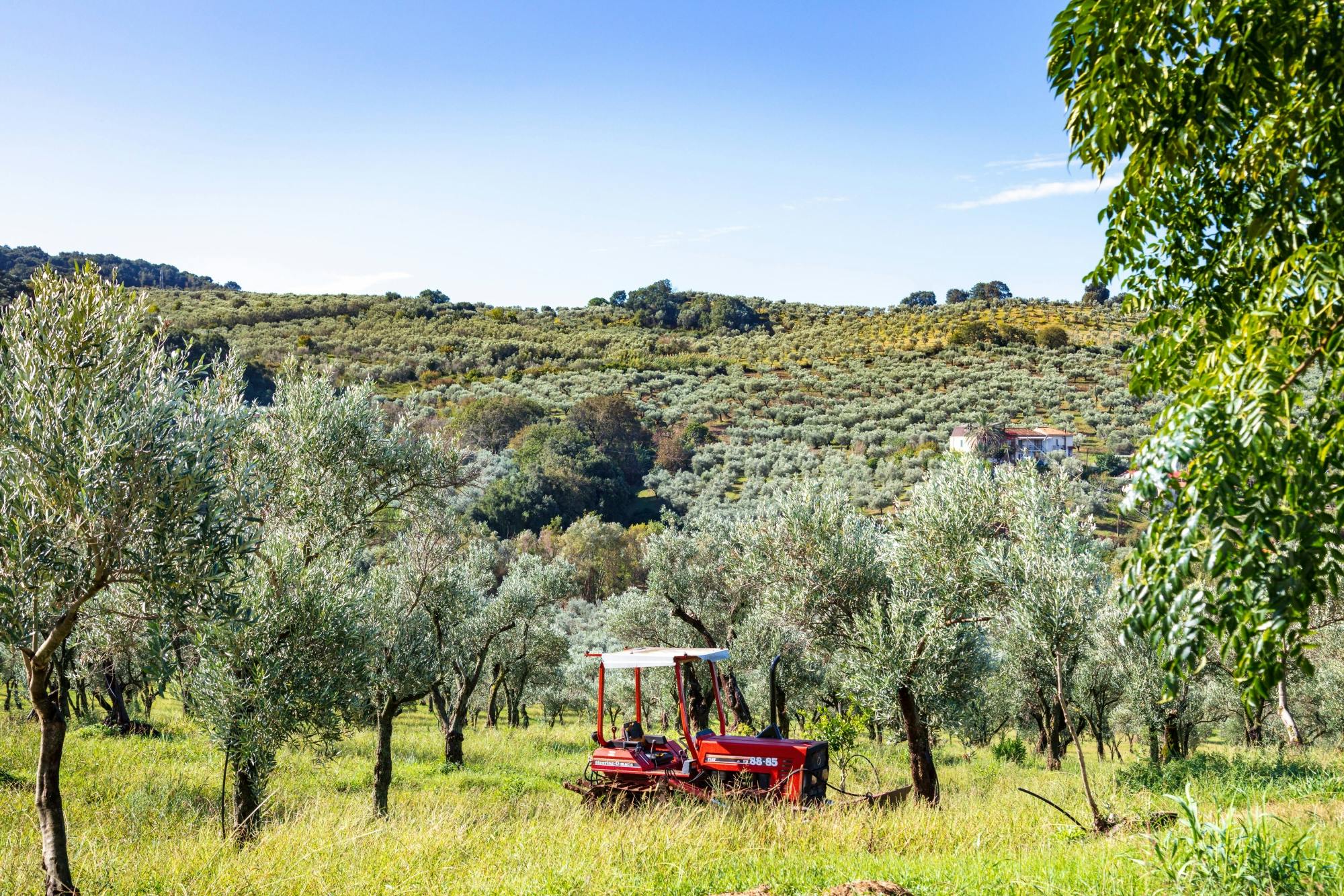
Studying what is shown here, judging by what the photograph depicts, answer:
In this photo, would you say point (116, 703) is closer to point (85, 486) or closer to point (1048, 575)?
point (85, 486)

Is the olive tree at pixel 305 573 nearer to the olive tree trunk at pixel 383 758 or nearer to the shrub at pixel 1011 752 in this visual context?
the olive tree trunk at pixel 383 758

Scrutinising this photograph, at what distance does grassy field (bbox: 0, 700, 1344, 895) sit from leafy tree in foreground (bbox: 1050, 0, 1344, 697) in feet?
9.50

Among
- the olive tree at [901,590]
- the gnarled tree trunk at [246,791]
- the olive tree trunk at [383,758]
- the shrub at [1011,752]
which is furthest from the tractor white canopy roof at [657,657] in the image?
the shrub at [1011,752]

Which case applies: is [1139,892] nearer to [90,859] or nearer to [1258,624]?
[1258,624]

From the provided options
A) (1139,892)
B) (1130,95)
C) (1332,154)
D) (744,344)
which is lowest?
(1139,892)

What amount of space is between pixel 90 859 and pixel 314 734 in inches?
172

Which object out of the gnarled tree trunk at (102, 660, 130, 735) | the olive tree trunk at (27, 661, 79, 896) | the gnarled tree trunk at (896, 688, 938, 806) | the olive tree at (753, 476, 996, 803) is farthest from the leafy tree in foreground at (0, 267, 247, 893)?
the gnarled tree trunk at (102, 660, 130, 735)

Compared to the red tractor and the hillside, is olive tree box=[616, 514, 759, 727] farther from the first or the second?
the hillside

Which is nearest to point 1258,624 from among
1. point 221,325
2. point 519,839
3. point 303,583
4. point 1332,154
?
point 1332,154

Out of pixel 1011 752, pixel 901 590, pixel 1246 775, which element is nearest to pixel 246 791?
pixel 901 590

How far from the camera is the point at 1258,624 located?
10.5ft

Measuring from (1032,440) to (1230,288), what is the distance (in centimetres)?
6603

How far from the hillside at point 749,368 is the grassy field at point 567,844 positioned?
40.8 m

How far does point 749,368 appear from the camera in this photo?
110 m
